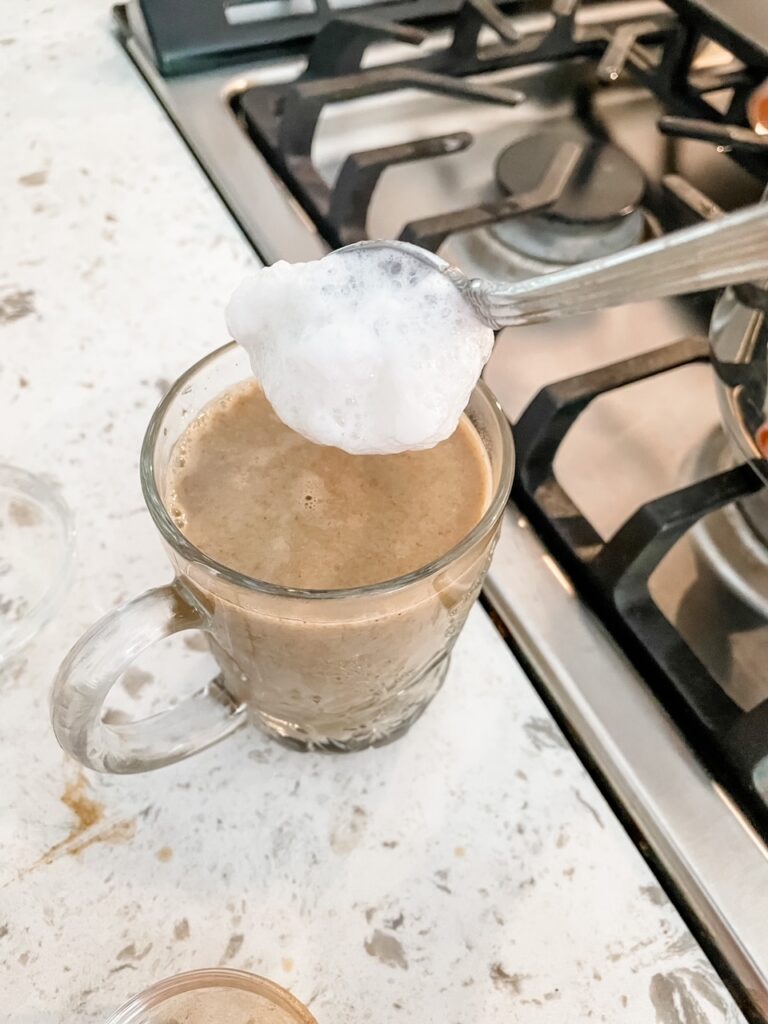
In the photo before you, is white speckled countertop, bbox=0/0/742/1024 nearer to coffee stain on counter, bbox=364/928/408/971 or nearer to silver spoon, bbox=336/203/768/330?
coffee stain on counter, bbox=364/928/408/971

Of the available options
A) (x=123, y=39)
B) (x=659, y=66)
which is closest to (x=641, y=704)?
Result: (x=659, y=66)

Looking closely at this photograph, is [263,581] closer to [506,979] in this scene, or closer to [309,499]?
[309,499]

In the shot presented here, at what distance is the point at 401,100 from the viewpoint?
697mm

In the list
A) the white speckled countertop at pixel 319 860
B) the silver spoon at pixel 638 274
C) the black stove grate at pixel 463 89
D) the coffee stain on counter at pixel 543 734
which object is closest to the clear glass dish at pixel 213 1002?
the white speckled countertop at pixel 319 860

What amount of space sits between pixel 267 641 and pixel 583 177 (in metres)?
0.43

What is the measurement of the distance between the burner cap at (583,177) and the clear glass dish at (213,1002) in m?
0.46

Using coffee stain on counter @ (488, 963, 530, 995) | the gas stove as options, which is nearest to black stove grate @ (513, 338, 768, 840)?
the gas stove

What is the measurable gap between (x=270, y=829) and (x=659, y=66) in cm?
60

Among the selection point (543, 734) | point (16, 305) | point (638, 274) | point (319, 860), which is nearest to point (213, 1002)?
point (319, 860)

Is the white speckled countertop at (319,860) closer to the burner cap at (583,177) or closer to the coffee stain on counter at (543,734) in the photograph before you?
the coffee stain on counter at (543,734)

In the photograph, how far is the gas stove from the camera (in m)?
0.39

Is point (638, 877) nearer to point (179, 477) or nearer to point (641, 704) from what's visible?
point (641, 704)

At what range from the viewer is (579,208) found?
593 millimetres

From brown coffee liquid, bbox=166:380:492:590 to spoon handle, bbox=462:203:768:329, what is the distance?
0.30 ft
